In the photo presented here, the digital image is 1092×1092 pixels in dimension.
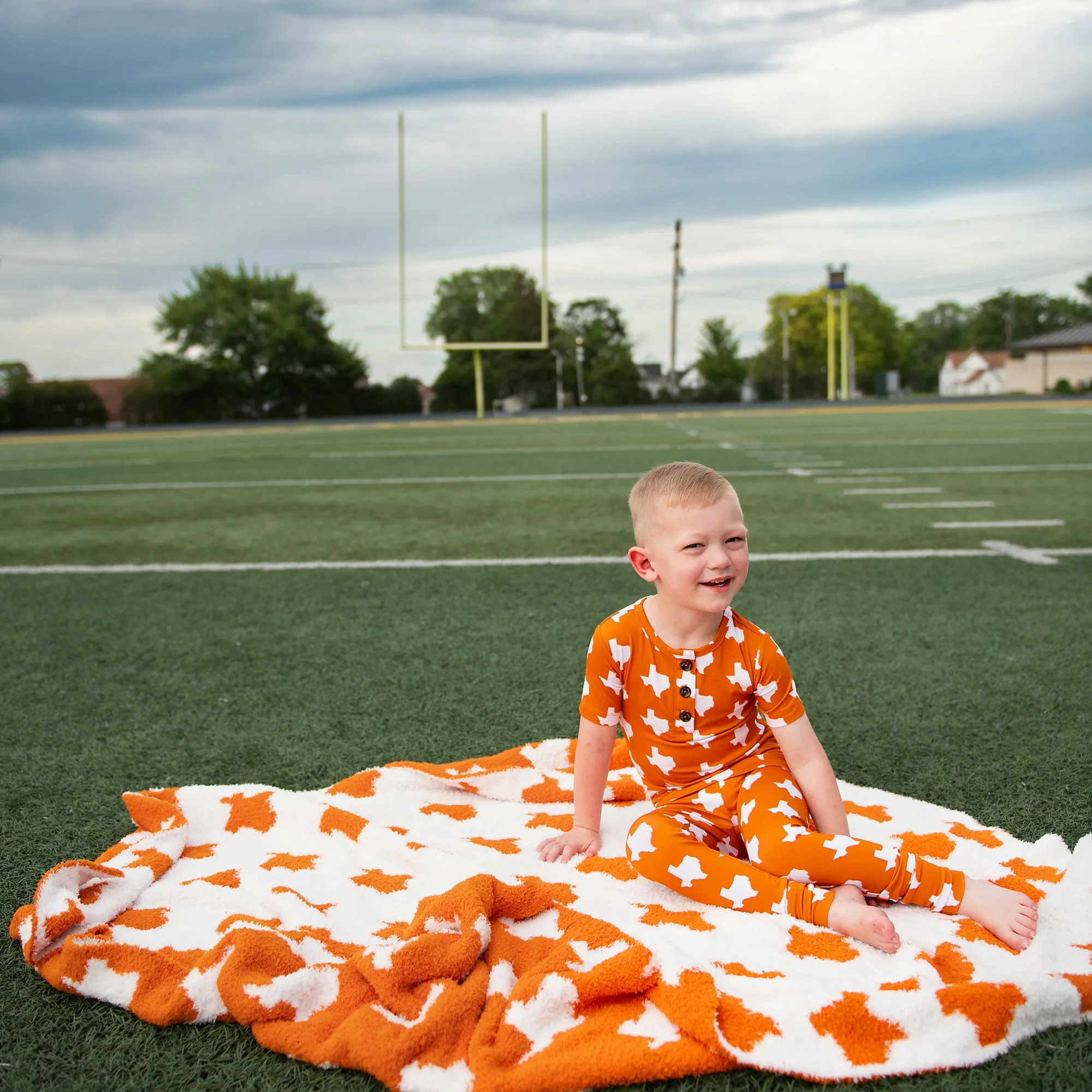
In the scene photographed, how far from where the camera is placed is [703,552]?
1.83 metres

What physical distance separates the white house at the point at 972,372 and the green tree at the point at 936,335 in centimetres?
158

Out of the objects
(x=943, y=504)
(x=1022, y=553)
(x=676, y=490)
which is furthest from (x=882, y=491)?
(x=676, y=490)

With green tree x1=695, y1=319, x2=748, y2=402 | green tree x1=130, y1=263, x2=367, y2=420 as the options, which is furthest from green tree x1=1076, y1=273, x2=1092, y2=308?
green tree x1=130, y1=263, x2=367, y2=420

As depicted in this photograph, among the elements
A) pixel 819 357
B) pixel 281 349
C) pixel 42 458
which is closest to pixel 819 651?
pixel 42 458

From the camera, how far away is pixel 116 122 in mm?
27500

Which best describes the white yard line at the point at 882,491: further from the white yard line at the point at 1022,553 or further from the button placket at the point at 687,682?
the button placket at the point at 687,682

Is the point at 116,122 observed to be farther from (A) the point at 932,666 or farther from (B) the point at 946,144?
(B) the point at 946,144

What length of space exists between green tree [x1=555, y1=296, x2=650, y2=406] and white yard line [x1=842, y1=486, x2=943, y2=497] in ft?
128

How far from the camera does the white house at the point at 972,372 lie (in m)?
82.5

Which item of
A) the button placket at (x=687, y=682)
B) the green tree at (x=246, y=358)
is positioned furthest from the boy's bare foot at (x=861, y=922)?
the green tree at (x=246, y=358)

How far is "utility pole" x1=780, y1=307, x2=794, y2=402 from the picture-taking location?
48.0m

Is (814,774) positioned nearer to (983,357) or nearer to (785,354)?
(785,354)

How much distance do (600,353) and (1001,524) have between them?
57617mm

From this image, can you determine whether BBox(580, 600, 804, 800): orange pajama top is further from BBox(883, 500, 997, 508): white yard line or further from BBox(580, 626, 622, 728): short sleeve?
BBox(883, 500, 997, 508): white yard line
